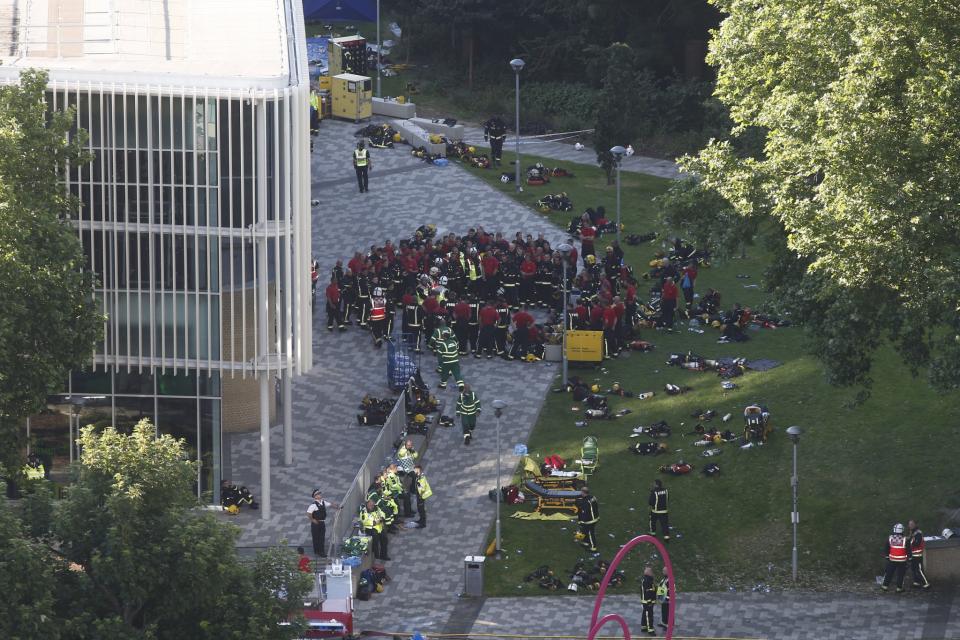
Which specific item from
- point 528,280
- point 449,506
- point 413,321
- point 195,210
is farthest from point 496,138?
point 195,210

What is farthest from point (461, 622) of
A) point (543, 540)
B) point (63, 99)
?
point (63, 99)

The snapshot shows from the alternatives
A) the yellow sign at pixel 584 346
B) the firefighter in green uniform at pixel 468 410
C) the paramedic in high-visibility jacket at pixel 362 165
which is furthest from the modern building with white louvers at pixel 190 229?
the paramedic in high-visibility jacket at pixel 362 165

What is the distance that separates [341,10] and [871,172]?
50391 millimetres

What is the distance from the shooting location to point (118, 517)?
29.2m

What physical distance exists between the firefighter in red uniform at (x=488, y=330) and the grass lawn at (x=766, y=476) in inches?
97.4

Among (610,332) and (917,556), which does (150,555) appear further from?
(610,332)

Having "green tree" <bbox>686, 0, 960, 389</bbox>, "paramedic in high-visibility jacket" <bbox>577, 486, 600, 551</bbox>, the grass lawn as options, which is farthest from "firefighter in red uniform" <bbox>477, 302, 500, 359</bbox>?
"green tree" <bbox>686, 0, 960, 389</bbox>

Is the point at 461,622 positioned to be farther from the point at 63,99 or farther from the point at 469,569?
the point at 63,99

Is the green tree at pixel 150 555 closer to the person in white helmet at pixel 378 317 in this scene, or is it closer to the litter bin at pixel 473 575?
the litter bin at pixel 473 575

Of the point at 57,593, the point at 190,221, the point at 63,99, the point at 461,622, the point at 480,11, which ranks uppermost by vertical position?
the point at 480,11

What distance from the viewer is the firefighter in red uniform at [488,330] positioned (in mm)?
50375

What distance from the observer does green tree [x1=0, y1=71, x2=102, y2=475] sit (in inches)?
1412

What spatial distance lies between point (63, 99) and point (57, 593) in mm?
13878

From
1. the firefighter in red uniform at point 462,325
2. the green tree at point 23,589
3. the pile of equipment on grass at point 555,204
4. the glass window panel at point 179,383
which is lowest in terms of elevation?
the green tree at point 23,589
